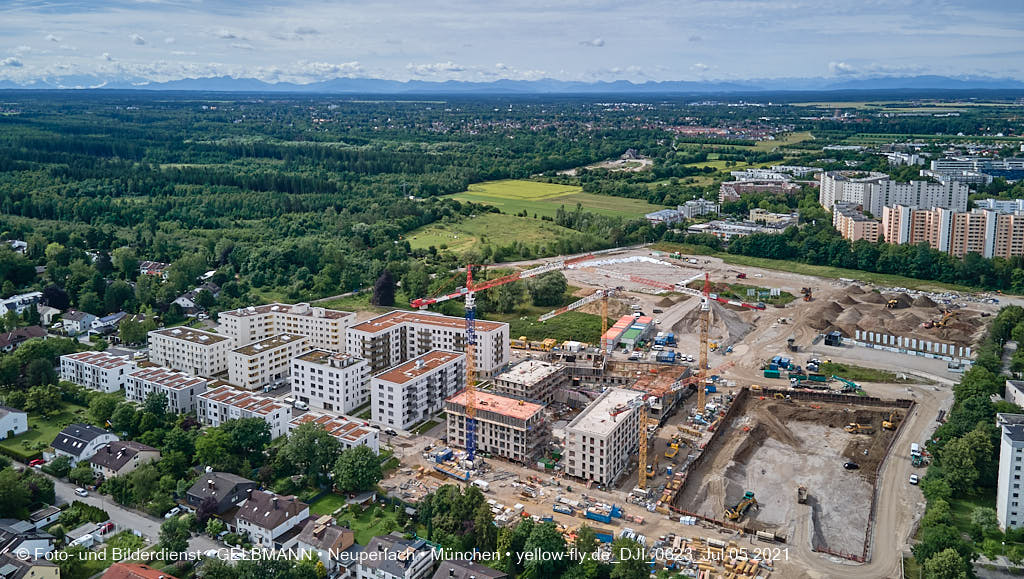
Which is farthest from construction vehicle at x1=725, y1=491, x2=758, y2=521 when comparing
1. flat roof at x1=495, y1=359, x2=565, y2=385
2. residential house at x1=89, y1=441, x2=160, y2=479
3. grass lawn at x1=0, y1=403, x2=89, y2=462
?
grass lawn at x1=0, y1=403, x2=89, y2=462

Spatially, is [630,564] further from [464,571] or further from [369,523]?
[369,523]

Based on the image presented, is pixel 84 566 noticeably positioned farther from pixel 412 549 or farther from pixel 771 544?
pixel 771 544

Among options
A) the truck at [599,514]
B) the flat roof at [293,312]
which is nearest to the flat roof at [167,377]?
the flat roof at [293,312]

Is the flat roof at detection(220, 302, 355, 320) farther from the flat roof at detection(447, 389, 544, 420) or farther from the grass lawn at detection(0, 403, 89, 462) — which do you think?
the flat roof at detection(447, 389, 544, 420)

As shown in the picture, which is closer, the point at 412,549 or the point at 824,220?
the point at 412,549

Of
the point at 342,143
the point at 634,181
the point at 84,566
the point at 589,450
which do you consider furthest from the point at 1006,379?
the point at 342,143

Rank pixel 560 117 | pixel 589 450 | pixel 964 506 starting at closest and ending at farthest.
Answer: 1. pixel 964 506
2. pixel 589 450
3. pixel 560 117

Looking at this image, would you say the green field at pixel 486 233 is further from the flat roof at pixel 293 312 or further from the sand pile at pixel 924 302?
the sand pile at pixel 924 302
